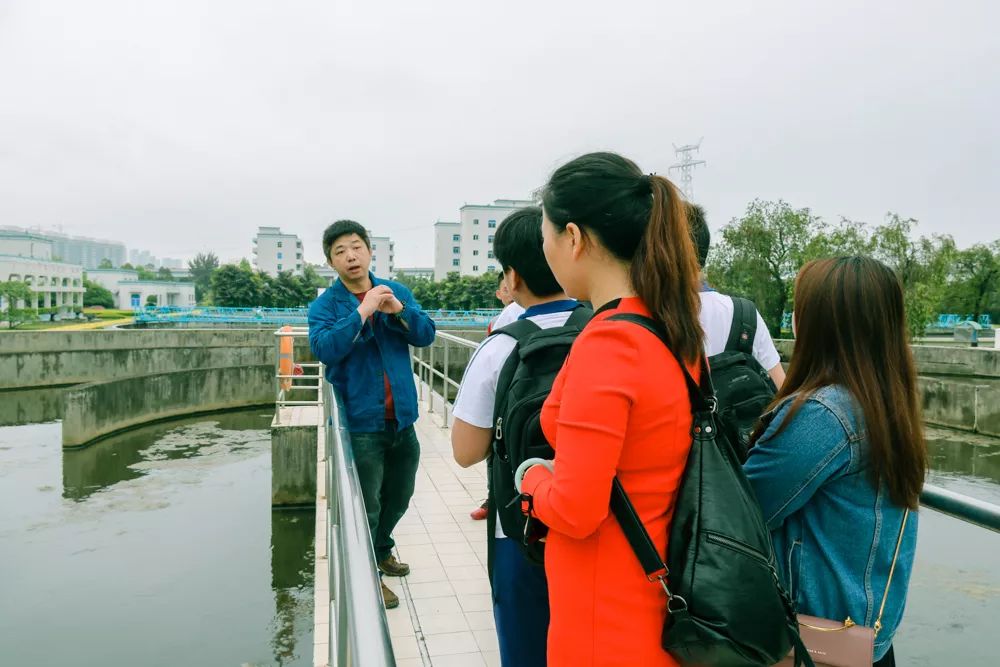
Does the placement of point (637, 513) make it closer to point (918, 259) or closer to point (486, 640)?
point (486, 640)

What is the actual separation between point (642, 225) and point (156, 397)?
1689cm

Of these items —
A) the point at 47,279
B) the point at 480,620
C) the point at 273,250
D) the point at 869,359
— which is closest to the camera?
the point at 869,359

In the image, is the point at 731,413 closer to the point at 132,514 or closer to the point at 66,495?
the point at 132,514

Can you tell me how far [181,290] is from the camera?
247 ft

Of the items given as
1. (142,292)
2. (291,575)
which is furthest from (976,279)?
(142,292)

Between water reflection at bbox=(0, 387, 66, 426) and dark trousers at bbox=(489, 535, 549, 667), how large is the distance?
771 inches

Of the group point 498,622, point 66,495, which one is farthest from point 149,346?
point 498,622

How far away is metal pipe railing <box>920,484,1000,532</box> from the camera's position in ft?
4.98

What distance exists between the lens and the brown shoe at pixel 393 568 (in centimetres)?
364

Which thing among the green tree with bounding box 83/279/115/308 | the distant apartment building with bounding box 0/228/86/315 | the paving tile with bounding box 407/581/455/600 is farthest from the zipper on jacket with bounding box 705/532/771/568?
the green tree with bounding box 83/279/115/308

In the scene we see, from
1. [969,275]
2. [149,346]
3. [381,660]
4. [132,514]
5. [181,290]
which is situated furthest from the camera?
[181,290]

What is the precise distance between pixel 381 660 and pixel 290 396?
18033 mm

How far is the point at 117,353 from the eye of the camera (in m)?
21.8

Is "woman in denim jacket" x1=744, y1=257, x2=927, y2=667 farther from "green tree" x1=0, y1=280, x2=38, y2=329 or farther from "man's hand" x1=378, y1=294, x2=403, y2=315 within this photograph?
"green tree" x1=0, y1=280, x2=38, y2=329
